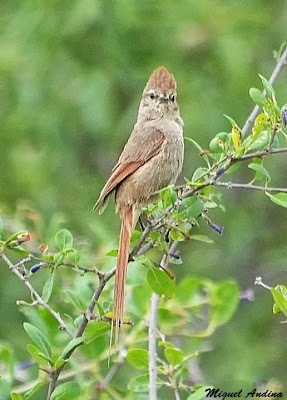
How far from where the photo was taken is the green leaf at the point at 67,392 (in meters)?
3.32

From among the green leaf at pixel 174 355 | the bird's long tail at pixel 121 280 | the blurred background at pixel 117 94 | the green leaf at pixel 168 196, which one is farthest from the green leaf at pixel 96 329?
the blurred background at pixel 117 94

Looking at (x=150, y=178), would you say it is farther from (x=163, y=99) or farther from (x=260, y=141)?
(x=260, y=141)

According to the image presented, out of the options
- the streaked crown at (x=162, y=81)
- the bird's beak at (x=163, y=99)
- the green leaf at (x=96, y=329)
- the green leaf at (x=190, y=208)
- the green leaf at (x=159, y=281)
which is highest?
the streaked crown at (x=162, y=81)

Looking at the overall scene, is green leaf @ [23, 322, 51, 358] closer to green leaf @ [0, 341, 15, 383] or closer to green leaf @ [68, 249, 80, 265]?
green leaf @ [68, 249, 80, 265]

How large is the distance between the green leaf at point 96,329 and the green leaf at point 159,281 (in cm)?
21

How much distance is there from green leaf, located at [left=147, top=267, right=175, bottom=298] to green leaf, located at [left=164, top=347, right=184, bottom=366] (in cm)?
25

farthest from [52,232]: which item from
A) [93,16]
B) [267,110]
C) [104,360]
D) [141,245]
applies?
[93,16]

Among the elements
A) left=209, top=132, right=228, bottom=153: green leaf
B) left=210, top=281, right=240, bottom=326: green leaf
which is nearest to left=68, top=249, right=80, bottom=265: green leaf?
left=209, top=132, right=228, bottom=153: green leaf

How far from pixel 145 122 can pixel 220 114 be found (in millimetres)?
2792

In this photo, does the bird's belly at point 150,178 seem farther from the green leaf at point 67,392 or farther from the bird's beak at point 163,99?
the green leaf at point 67,392

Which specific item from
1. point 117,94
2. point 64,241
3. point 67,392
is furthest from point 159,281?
point 117,94

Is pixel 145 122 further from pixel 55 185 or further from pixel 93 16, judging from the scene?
pixel 55 185

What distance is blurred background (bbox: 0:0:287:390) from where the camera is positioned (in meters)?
7.10

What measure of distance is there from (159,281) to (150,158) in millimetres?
891
